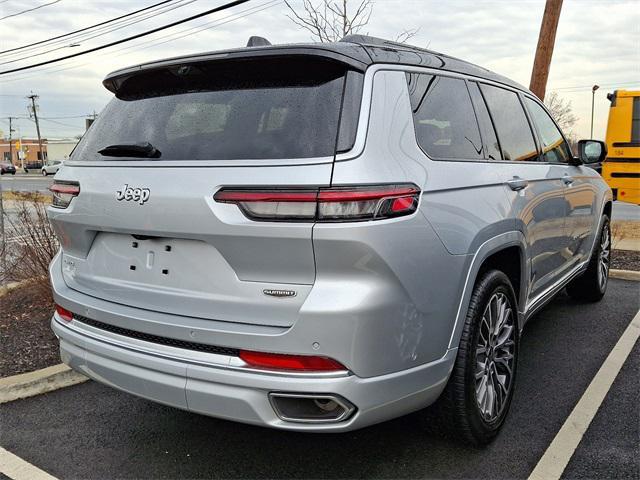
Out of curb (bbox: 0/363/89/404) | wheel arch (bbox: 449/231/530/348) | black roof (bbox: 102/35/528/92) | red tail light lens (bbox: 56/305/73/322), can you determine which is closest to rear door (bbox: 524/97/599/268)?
wheel arch (bbox: 449/231/530/348)

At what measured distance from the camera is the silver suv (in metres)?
2.15

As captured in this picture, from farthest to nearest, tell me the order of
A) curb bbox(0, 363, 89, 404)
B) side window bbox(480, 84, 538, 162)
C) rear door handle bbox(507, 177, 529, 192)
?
1. curb bbox(0, 363, 89, 404)
2. side window bbox(480, 84, 538, 162)
3. rear door handle bbox(507, 177, 529, 192)

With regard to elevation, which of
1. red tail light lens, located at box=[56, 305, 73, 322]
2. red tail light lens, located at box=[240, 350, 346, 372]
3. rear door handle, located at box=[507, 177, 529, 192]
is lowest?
red tail light lens, located at box=[56, 305, 73, 322]

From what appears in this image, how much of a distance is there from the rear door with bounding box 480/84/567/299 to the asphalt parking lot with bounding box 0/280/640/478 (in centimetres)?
79

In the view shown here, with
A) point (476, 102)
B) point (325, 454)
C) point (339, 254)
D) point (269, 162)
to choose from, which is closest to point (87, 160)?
point (269, 162)

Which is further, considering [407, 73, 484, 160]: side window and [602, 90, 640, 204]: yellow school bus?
[602, 90, 640, 204]: yellow school bus

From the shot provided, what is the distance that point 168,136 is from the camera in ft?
8.50

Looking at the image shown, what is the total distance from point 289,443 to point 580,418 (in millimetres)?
1635

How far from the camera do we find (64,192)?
9.33 ft

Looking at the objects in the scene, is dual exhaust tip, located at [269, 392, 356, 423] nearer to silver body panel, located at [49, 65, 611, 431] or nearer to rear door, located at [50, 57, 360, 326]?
silver body panel, located at [49, 65, 611, 431]

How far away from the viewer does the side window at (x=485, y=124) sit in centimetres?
327

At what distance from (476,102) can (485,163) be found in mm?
451

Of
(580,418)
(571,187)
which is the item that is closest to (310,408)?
(580,418)

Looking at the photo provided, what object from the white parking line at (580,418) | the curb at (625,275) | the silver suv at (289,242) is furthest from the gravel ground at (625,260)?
the silver suv at (289,242)
